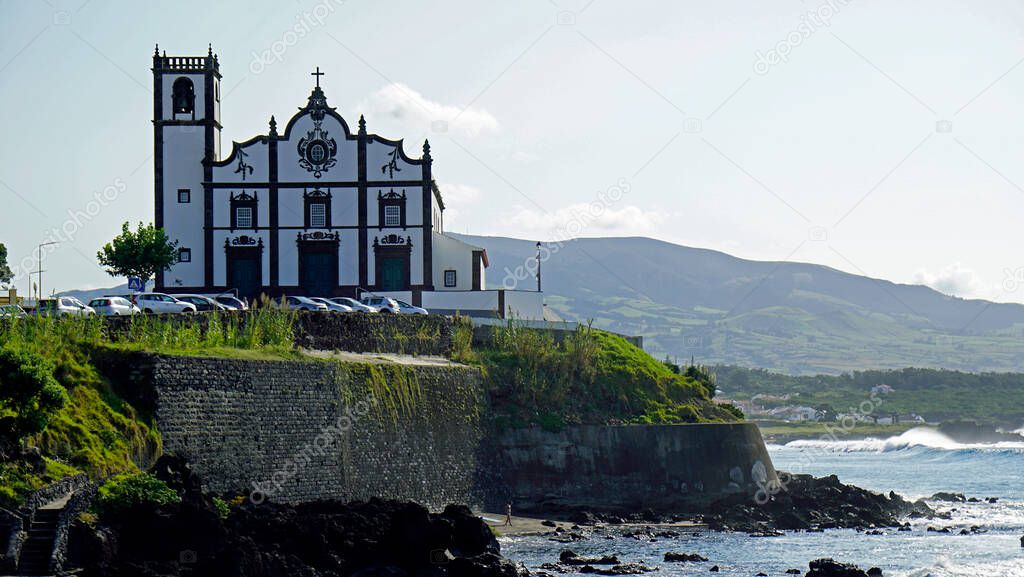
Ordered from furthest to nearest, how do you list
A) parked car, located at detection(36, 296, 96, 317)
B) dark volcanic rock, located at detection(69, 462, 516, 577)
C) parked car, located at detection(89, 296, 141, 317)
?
parked car, located at detection(89, 296, 141, 317) < parked car, located at detection(36, 296, 96, 317) < dark volcanic rock, located at detection(69, 462, 516, 577)

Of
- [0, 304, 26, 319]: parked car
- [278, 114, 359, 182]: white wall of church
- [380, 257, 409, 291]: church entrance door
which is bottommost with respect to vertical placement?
[0, 304, 26, 319]: parked car

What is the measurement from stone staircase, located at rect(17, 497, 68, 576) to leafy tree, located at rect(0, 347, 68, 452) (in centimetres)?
240

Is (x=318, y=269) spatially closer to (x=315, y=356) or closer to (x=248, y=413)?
(x=315, y=356)

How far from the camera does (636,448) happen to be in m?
50.7

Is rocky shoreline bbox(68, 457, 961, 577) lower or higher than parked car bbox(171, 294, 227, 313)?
lower

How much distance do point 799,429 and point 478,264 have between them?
109594mm

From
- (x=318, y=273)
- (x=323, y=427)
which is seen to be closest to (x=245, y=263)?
(x=318, y=273)

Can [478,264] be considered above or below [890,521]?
above

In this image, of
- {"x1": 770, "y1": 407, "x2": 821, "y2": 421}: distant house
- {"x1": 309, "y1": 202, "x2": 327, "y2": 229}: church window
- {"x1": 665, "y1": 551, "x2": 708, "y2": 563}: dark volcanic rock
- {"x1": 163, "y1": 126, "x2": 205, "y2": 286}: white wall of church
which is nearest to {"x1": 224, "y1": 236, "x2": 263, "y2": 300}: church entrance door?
{"x1": 163, "y1": 126, "x2": 205, "y2": 286}: white wall of church

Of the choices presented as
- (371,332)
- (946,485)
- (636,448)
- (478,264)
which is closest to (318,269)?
(478,264)

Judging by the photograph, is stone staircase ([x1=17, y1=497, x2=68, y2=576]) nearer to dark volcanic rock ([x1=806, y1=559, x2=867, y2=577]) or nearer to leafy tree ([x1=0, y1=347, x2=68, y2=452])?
leafy tree ([x1=0, y1=347, x2=68, y2=452])

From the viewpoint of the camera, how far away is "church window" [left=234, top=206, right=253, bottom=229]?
216 feet

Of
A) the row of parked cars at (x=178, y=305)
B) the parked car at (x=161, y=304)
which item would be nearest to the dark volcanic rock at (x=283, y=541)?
the row of parked cars at (x=178, y=305)

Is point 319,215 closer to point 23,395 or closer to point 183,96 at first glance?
point 183,96
